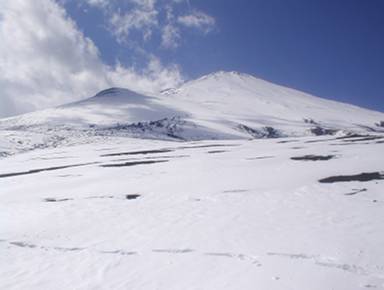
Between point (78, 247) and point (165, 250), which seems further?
point (78, 247)

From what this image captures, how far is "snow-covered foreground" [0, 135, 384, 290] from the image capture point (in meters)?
10.8

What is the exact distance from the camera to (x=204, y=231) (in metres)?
14.9

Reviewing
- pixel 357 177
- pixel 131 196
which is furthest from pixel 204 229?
pixel 357 177

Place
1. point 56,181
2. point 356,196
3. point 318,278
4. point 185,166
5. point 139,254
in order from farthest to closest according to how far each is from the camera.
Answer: point 185,166 < point 56,181 < point 356,196 < point 139,254 < point 318,278

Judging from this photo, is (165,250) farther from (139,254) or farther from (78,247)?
(78,247)

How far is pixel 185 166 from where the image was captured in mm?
34188

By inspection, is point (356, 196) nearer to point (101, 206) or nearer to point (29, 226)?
point (101, 206)

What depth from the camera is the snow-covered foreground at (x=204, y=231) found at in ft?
35.3

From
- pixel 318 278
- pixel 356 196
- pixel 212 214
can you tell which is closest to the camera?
pixel 318 278

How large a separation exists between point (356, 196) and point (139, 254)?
38.8ft

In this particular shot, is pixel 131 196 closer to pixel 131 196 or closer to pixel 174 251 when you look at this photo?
pixel 131 196

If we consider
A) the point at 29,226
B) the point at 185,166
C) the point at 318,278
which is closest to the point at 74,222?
the point at 29,226

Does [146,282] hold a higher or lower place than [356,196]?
lower

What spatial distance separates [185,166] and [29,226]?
59.7 ft
